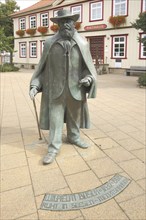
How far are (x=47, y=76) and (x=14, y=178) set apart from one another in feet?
4.95

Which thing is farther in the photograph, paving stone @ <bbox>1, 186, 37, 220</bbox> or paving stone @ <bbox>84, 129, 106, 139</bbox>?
paving stone @ <bbox>84, 129, 106, 139</bbox>

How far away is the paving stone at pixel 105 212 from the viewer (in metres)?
2.57

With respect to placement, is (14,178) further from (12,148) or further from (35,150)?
(12,148)

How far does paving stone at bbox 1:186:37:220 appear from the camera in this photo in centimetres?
263

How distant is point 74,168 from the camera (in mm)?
3586

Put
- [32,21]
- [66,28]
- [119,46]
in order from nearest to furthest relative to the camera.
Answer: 1. [66,28]
2. [119,46]
3. [32,21]

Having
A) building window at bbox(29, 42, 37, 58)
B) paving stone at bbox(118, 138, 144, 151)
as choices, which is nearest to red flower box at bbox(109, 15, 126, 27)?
building window at bbox(29, 42, 37, 58)

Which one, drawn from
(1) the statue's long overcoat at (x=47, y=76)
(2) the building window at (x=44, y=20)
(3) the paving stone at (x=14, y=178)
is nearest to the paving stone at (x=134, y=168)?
(1) the statue's long overcoat at (x=47, y=76)

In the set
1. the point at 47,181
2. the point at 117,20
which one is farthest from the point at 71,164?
the point at 117,20

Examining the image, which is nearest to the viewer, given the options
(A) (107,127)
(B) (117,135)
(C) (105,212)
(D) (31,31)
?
(C) (105,212)

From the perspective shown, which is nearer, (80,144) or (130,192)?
(130,192)

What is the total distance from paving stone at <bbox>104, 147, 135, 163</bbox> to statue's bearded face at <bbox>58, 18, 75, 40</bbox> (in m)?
1.91

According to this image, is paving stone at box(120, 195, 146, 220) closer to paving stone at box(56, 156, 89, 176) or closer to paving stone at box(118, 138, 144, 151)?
paving stone at box(56, 156, 89, 176)

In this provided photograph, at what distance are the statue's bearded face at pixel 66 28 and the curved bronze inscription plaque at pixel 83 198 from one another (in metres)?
2.04
